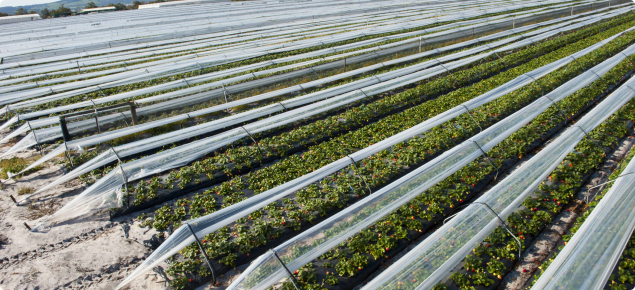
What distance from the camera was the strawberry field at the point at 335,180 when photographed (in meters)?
6.21

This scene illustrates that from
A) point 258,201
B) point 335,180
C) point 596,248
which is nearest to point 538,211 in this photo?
point 596,248

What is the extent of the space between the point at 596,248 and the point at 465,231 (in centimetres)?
184

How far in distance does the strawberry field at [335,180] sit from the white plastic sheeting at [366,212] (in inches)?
1.1

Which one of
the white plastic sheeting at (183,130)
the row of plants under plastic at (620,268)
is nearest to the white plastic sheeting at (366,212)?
the row of plants under plastic at (620,268)

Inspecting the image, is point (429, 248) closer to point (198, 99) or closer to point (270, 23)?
point (198, 99)

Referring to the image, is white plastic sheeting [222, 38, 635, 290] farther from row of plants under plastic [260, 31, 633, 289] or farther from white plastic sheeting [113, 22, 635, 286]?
row of plants under plastic [260, 31, 633, 289]

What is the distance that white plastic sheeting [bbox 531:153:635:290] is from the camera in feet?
17.3

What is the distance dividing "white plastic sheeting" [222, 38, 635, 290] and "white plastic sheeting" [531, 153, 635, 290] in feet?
8.61

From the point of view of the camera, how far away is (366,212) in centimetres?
685

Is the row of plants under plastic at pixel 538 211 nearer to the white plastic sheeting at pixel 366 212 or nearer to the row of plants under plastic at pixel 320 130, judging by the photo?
the white plastic sheeting at pixel 366 212

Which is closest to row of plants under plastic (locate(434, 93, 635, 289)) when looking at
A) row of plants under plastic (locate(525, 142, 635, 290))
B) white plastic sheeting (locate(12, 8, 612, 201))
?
row of plants under plastic (locate(525, 142, 635, 290))

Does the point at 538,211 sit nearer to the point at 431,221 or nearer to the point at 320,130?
the point at 431,221

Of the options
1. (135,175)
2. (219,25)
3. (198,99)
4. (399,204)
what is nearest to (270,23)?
(219,25)

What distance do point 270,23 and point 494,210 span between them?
32.7 metres
